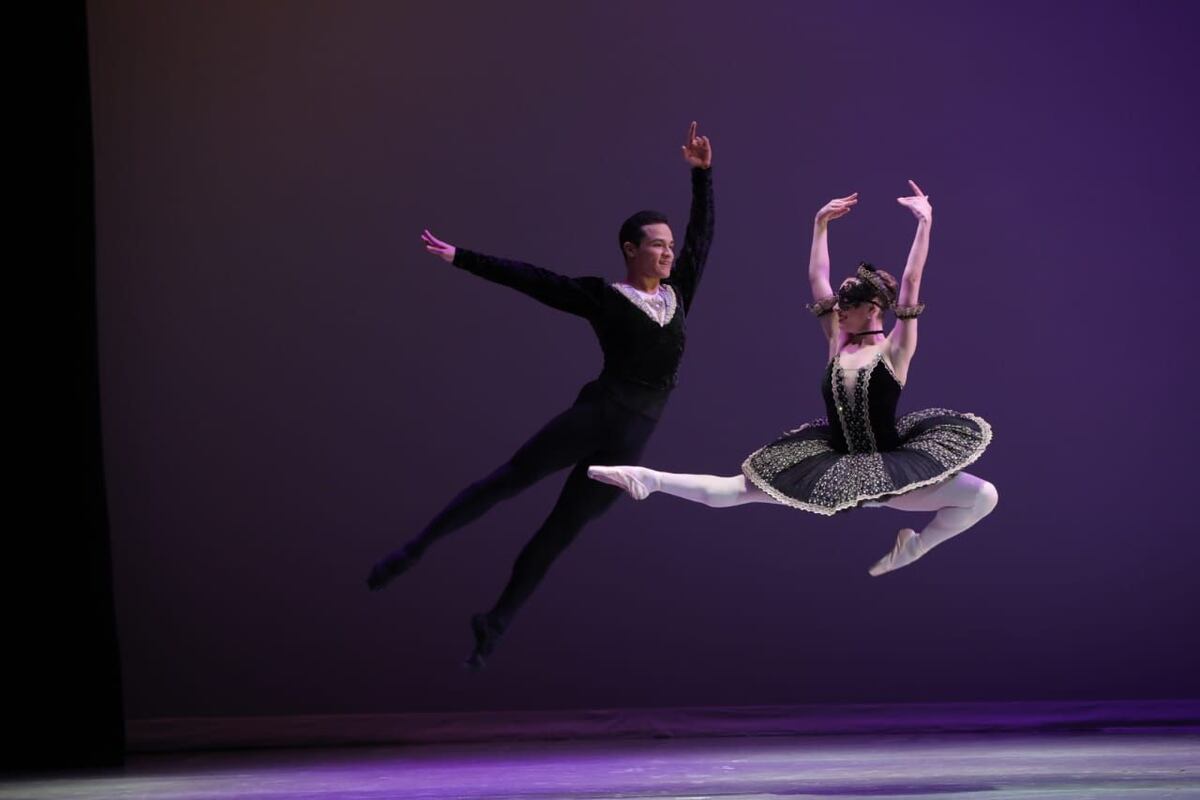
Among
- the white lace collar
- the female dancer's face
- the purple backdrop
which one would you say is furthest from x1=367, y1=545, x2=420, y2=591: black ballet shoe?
the female dancer's face

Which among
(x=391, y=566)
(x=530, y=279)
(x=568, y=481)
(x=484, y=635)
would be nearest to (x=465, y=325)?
(x=568, y=481)

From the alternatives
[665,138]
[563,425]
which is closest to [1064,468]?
[665,138]

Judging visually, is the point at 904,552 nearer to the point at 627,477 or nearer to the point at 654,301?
the point at 627,477

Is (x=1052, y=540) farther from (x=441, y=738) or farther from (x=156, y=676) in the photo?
(x=156, y=676)

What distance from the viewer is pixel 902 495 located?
14.1 feet

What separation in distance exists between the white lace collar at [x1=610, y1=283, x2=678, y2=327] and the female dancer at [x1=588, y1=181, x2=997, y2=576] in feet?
1.50

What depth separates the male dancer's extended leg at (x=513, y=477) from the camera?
452cm

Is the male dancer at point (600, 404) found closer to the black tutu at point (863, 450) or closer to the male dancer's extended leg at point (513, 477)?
the male dancer's extended leg at point (513, 477)

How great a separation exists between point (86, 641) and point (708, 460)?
241cm

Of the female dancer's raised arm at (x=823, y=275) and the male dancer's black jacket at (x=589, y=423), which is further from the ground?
the female dancer's raised arm at (x=823, y=275)

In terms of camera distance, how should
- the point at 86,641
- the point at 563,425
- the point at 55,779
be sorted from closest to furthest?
the point at 563,425
the point at 55,779
the point at 86,641

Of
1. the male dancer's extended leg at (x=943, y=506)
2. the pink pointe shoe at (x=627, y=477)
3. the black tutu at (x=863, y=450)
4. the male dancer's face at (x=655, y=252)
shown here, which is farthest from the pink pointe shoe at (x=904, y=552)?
the male dancer's face at (x=655, y=252)

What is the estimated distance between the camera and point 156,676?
5.77 metres

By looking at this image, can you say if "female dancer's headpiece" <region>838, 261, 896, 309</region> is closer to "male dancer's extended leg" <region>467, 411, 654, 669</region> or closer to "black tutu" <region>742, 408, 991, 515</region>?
"black tutu" <region>742, 408, 991, 515</region>
